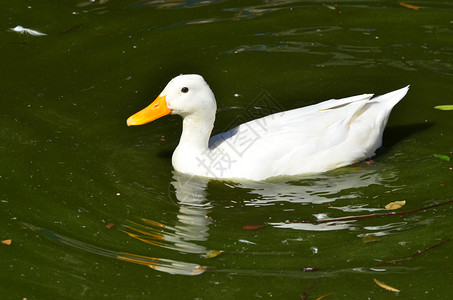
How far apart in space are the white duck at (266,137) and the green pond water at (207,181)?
13 centimetres

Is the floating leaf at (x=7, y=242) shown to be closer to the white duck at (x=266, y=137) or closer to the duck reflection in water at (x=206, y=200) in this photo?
the duck reflection in water at (x=206, y=200)

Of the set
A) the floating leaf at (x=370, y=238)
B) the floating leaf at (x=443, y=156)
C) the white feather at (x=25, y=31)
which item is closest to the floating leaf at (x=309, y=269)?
the floating leaf at (x=370, y=238)

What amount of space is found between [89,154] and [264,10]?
3761mm

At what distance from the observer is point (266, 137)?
6.51 meters

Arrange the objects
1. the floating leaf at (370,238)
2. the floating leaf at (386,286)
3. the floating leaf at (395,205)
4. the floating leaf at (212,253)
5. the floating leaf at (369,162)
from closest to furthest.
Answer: the floating leaf at (386,286) → the floating leaf at (212,253) → the floating leaf at (370,238) → the floating leaf at (395,205) → the floating leaf at (369,162)

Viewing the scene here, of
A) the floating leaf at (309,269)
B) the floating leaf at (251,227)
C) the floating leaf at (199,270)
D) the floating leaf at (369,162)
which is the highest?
the floating leaf at (199,270)

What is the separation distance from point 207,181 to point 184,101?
725 millimetres

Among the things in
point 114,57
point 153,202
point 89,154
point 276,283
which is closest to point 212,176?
point 153,202

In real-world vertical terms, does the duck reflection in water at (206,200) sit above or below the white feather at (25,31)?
below

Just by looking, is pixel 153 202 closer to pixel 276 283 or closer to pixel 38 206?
pixel 38 206

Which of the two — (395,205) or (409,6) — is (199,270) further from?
(409,6)

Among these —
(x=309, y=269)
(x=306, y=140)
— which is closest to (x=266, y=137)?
(x=306, y=140)

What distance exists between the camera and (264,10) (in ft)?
31.3

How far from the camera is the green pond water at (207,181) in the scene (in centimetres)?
503
